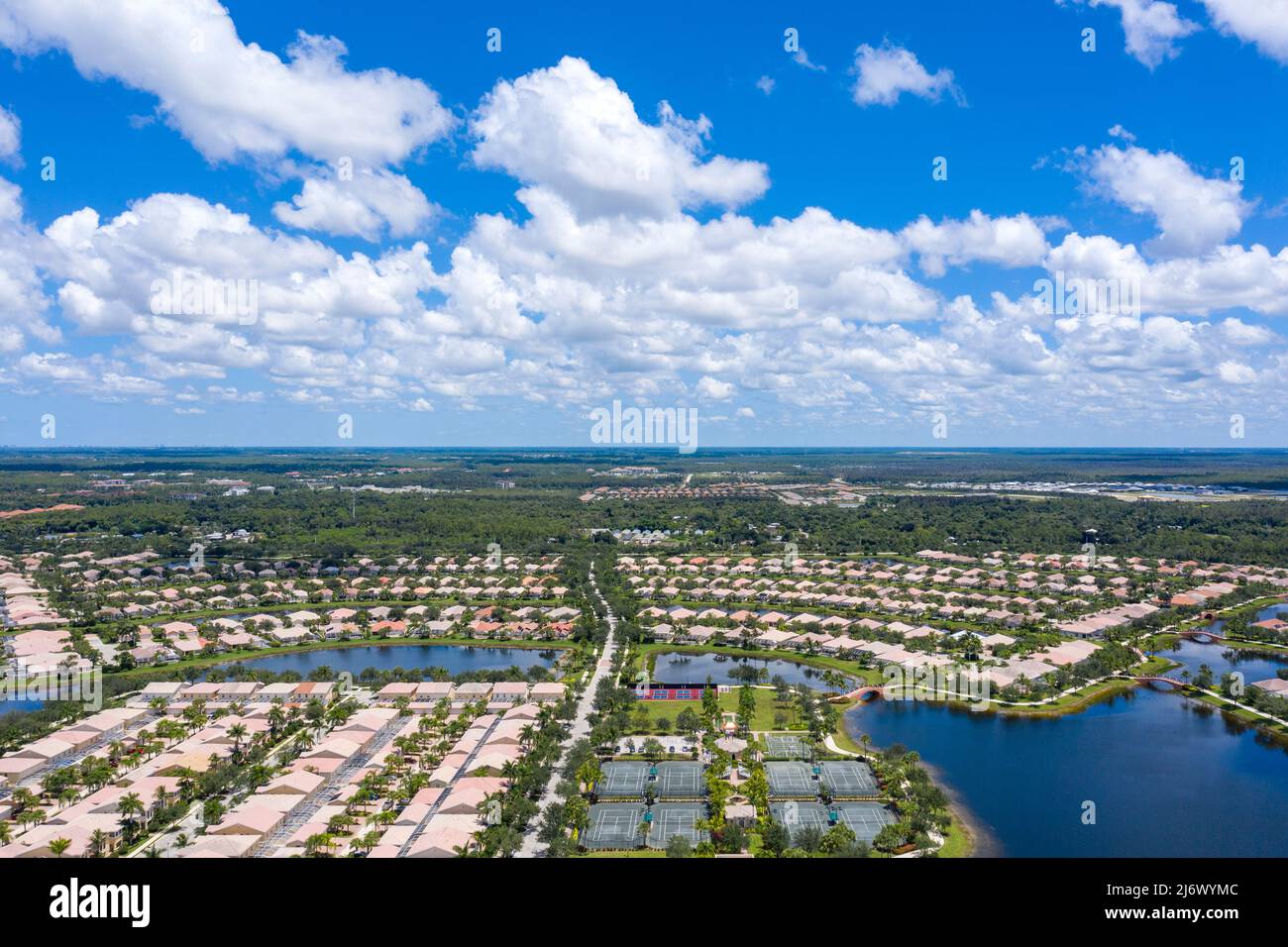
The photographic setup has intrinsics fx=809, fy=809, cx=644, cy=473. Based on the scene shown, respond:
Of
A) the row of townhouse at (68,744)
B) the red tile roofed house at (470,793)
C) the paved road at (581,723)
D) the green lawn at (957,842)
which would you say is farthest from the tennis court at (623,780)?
the row of townhouse at (68,744)

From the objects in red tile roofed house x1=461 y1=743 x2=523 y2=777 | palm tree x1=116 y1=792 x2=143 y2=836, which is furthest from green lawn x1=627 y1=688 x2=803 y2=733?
palm tree x1=116 y1=792 x2=143 y2=836

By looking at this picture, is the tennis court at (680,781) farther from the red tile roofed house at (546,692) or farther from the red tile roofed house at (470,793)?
the red tile roofed house at (546,692)

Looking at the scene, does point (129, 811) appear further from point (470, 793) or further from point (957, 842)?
point (957, 842)

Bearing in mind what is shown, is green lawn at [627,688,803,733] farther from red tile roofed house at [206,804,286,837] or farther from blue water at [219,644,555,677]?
red tile roofed house at [206,804,286,837]

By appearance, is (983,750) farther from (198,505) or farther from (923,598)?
(198,505)
